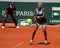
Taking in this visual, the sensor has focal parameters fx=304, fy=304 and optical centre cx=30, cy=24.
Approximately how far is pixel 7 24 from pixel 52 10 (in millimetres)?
3767

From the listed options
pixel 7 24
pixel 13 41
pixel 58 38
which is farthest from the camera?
pixel 7 24

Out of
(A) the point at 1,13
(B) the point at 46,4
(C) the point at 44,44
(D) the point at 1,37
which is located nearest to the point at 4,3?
(A) the point at 1,13

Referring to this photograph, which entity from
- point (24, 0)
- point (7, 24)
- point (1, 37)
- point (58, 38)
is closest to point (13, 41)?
point (1, 37)

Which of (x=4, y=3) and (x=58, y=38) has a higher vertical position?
(x=4, y=3)

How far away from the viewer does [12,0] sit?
994 inches

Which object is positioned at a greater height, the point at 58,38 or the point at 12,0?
the point at 12,0

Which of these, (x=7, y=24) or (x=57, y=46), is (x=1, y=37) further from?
(x=7, y=24)

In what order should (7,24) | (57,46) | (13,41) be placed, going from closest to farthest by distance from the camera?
(57,46)
(13,41)
(7,24)

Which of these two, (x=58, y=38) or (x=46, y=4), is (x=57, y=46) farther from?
(x=46, y=4)

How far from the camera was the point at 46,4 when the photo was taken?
2439 cm

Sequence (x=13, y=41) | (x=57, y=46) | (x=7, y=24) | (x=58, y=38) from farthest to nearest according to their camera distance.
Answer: (x=7, y=24), (x=58, y=38), (x=13, y=41), (x=57, y=46)

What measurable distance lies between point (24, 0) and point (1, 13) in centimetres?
239

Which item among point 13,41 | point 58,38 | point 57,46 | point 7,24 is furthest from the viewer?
point 7,24

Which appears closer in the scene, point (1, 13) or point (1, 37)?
point (1, 37)
